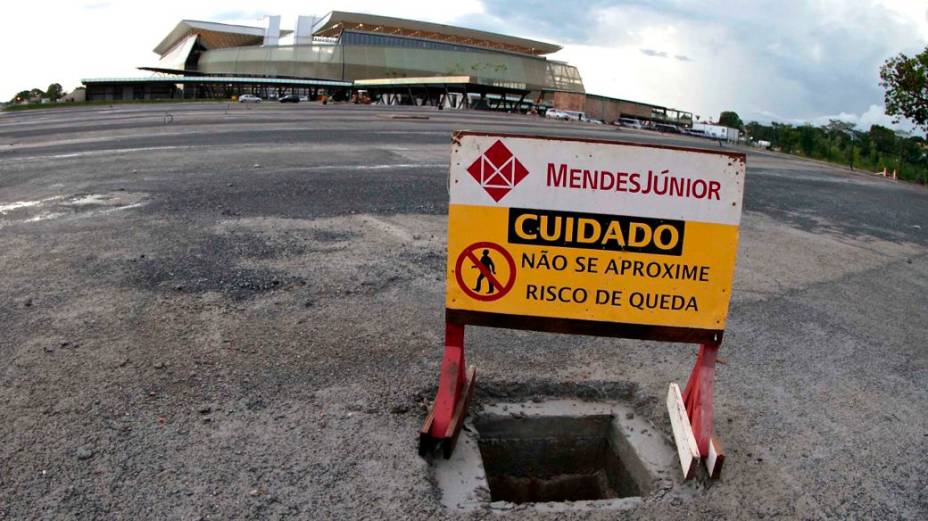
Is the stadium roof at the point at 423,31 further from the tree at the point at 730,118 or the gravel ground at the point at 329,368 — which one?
the gravel ground at the point at 329,368

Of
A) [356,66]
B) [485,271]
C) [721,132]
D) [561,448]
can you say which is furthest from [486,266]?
[356,66]

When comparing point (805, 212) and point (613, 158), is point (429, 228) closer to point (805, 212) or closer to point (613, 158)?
point (613, 158)

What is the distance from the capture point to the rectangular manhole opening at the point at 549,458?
13.2 feet

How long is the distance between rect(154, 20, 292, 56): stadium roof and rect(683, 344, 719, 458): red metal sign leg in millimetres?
135217

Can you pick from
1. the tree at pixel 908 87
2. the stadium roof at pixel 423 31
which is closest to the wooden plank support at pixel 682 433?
the tree at pixel 908 87

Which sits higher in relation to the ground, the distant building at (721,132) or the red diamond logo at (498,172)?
the distant building at (721,132)

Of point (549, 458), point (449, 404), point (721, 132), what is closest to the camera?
point (449, 404)

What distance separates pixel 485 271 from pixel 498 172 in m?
0.52

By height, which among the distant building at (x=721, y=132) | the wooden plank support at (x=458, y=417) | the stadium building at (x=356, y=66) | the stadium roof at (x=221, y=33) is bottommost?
the wooden plank support at (x=458, y=417)

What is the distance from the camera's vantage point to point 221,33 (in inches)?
5044

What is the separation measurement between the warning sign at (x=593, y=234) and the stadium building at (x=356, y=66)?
279ft

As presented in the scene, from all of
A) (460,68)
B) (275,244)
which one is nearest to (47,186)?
(275,244)

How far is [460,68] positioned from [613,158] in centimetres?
10762

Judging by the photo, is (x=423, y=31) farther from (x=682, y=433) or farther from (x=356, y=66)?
(x=682, y=433)
